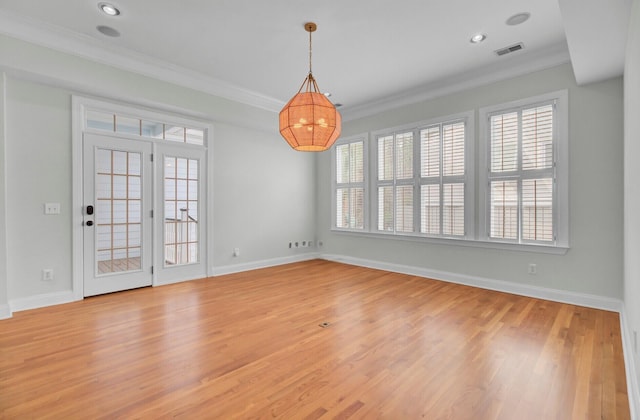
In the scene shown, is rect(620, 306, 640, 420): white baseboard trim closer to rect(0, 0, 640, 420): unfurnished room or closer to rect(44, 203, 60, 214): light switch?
rect(0, 0, 640, 420): unfurnished room

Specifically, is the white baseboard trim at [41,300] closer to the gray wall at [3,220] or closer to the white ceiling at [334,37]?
the gray wall at [3,220]

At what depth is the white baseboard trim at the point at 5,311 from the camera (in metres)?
3.27

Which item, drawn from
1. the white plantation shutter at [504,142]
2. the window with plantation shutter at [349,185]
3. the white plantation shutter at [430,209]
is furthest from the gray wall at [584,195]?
the window with plantation shutter at [349,185]

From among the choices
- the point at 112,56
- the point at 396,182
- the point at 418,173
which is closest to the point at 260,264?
the point at 396,182

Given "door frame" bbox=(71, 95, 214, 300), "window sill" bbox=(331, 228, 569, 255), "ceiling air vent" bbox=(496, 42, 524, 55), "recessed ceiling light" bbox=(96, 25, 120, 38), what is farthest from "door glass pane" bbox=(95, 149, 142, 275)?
"ceiling air vent" bbox=(496, 42, 524, 55)

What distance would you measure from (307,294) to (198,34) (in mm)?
3432

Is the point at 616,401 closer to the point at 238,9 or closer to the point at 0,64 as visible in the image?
the point at 238,9

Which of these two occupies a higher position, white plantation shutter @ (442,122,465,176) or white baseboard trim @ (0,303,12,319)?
white plantation shutter @ (442,122,465,176)

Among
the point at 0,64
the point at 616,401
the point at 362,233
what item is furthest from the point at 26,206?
the point at 616,401

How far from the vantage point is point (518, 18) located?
10.4 ft

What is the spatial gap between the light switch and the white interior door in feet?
0.89

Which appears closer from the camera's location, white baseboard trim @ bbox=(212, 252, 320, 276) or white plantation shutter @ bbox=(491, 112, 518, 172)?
white plantation shutter @ bbox=(491, 112, 518, 172)

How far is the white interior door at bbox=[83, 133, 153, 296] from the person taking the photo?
4035 mm

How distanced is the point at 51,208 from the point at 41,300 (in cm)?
109
